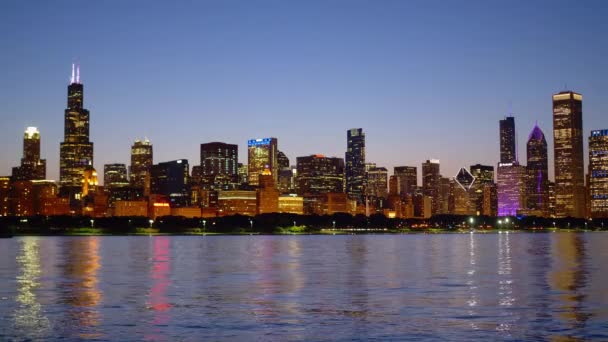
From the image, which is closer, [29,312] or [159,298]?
[29,312]

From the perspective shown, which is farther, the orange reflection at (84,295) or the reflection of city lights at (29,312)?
the orange reflection at (84,295)

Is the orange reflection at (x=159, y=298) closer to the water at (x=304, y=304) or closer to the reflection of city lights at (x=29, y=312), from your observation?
the water at (x=304, y=304)

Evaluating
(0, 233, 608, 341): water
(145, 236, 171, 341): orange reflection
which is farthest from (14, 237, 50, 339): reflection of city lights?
(145, 236, 171, 341): orange reflection

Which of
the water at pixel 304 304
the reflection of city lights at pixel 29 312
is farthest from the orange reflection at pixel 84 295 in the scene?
the reflection of city lights at pixel 29 312

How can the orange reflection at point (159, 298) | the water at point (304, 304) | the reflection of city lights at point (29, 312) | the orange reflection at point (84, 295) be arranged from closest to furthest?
the water at point (304, 304), the orange reflection at point (159, 298), the reflection of city lights at point (29, 312), the orange reflection at point (84, 295)

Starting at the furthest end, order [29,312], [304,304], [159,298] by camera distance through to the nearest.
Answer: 1. [159,298]
2. [304,304]
3. [29,312]

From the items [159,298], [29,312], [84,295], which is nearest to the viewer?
[29,312]

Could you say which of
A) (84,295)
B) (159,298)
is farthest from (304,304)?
(84,295)

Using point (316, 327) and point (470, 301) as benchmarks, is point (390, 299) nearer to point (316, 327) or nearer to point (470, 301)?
point (470, 301)

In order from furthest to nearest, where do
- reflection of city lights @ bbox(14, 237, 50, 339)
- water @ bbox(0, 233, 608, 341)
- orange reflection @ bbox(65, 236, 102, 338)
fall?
orange reflection @ bbox(65, 236, 102, 338) < reflection of city lights @ bbox(14, 237, 50, 339) < water @ bbox(0, 233, 608, 341)

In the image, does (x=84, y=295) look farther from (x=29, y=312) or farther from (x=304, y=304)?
(x=304, y=304)

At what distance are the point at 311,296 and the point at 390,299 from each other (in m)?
4.99

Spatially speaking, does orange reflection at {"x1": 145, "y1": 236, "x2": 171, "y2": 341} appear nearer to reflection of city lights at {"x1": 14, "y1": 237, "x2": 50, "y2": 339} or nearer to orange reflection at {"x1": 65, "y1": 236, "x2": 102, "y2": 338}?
orange reflection at {"x1": 65, "y1": 236, "x2": 102, "y2": 338}

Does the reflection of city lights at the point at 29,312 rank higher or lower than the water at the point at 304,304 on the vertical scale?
higher
